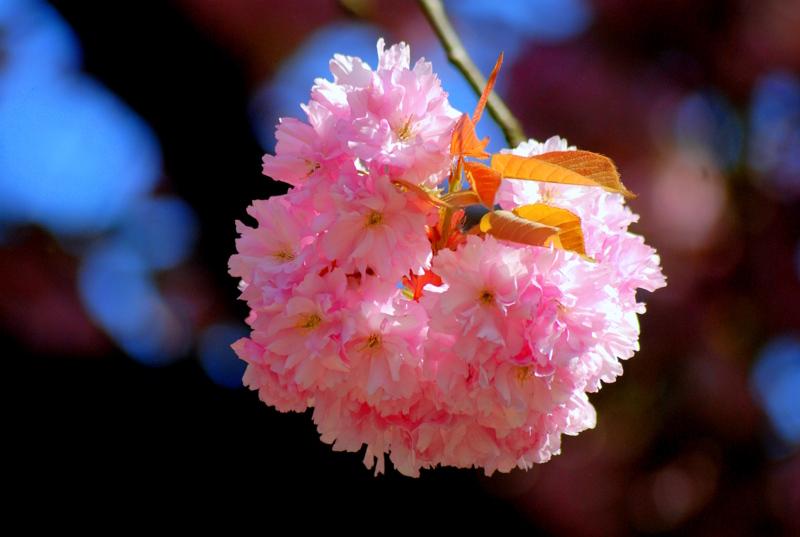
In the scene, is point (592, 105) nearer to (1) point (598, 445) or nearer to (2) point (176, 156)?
(1) point (598, 445)

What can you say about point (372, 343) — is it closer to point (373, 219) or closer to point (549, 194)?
point (373, 219)

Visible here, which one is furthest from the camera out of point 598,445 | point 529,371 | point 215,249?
point 215,249

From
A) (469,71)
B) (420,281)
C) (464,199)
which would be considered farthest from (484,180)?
(469,71)

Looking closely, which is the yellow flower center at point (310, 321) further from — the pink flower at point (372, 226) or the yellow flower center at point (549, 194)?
the yellow flower center at point (549, 194)

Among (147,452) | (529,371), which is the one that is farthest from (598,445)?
(147,452)

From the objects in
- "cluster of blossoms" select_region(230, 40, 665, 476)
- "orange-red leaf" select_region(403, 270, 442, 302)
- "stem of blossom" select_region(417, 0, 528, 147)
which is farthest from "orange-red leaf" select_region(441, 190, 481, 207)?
"stem of blossom" select_region(417, 0, 528, 147)
